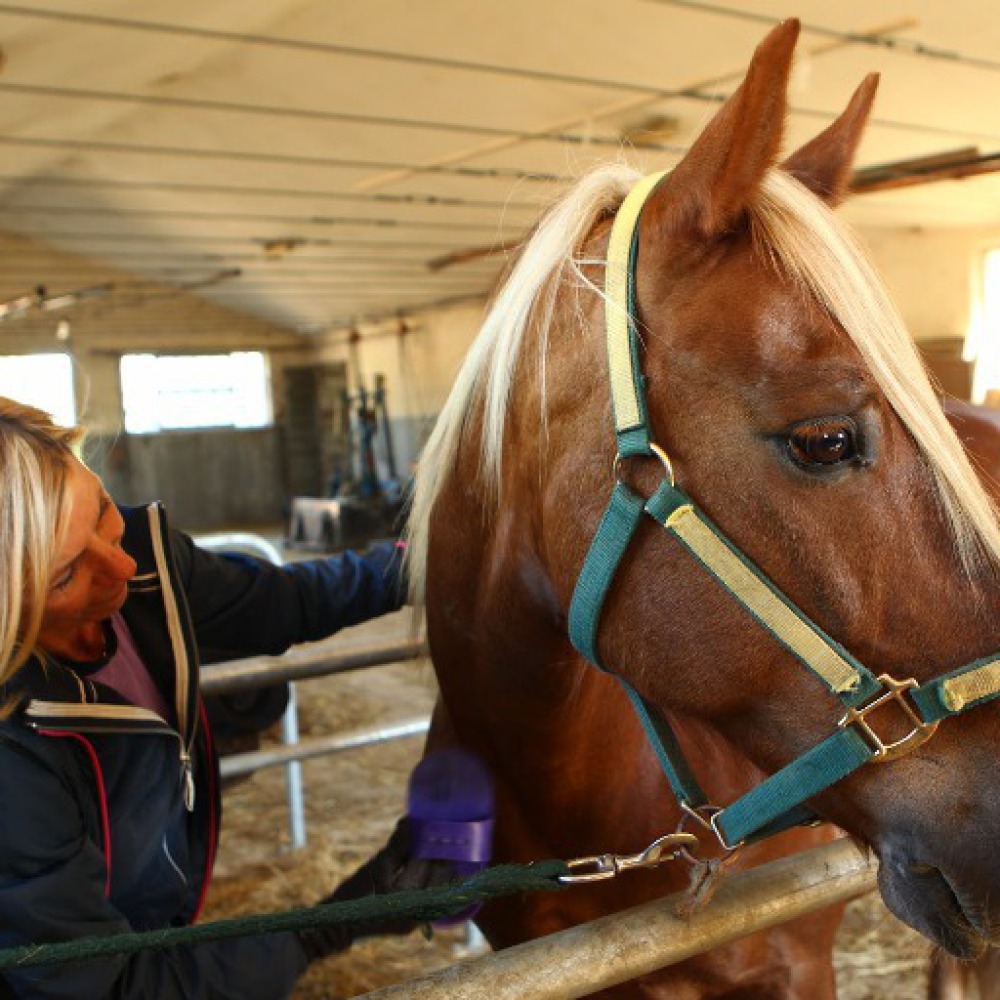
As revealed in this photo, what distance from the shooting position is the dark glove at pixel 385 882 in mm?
1039

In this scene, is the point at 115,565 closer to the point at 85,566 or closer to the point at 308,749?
the point at 85,566

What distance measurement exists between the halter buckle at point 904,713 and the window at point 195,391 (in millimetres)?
11810

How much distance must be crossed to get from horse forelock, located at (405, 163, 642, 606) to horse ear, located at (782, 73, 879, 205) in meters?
0.16

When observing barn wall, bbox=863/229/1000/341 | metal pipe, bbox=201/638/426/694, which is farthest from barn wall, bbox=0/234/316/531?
metal pipe, bbox=201/638/426/694

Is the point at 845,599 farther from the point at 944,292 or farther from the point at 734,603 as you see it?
the point at 944,292

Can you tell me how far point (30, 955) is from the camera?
0.68m

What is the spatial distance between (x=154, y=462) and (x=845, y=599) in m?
12.1

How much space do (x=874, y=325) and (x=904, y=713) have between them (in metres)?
0.29

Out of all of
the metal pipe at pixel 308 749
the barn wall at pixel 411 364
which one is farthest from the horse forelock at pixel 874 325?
the barn wall at pixel 411 364

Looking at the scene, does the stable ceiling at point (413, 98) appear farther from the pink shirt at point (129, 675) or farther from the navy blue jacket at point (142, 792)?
the pink shirt at point (129, 675)

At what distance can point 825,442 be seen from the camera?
67 cm

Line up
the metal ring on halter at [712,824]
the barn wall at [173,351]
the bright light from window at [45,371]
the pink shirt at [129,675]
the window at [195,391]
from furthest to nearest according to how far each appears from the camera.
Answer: the window at [195,391], the barn wall at [173,351], the bright light from window at [45,371], the pink shirt at [129,675], the metal ring on halter at [712,824]

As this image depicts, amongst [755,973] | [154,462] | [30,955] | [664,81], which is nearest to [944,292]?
[664,81]

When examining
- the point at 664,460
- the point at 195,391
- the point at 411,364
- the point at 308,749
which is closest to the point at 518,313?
the point at 664,460
